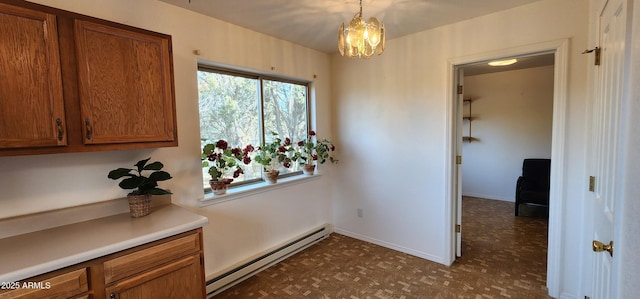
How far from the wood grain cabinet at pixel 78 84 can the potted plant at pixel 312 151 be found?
1646 millimetres

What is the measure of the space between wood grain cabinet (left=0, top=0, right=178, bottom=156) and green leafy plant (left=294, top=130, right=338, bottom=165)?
5.36ft

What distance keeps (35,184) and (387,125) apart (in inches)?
116

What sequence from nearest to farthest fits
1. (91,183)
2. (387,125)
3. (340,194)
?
(91,183)
(387,125)
(340,194)

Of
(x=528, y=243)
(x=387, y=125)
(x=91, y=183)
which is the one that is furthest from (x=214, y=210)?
(x=528, y=243)

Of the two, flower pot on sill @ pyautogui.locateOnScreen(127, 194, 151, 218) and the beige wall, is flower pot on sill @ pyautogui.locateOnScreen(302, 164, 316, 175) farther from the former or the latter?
flower pot on sill @ pyautogui.locateOnScreen(127, 194, 151, 218)

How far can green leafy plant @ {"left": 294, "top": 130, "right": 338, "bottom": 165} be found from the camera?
3281 mm

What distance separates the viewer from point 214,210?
2.44 m

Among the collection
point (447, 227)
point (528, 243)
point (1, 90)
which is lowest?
point (528, 243)

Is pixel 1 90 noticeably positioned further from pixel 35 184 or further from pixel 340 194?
pixel 340 194

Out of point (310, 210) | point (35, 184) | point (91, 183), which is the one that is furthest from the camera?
point (310, 210)

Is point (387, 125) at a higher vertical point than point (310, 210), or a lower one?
higher

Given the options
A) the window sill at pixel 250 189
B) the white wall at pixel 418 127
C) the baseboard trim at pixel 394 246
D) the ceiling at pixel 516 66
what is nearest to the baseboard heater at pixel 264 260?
the baseboard trim at pixel 394 246

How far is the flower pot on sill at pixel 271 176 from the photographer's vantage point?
291 centimetres

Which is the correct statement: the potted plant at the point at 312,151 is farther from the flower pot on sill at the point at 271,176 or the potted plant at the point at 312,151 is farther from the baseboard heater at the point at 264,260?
the baseboard heater at the point at 264,260
